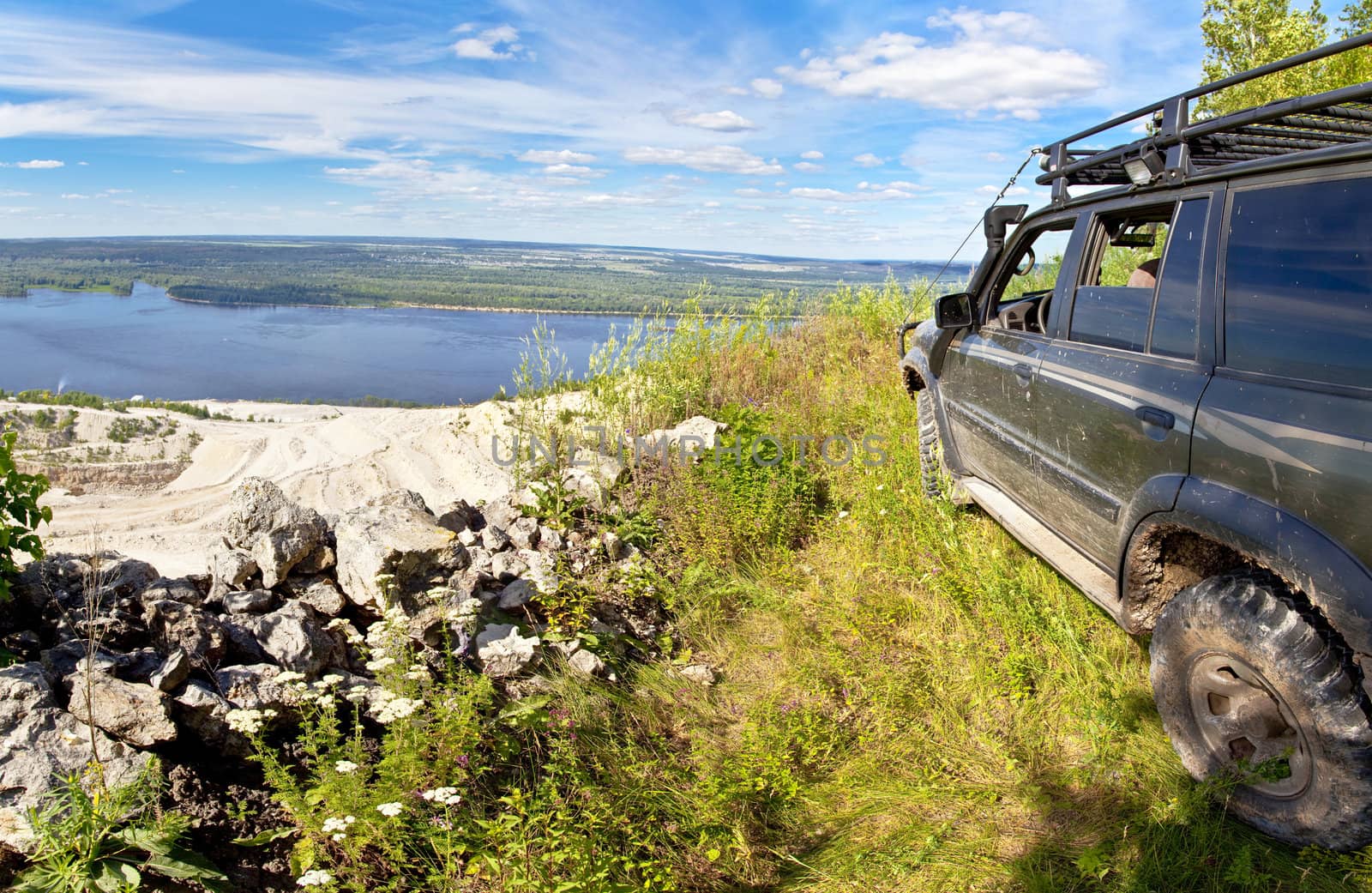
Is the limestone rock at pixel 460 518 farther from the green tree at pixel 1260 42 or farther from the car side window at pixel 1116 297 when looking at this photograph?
the green tree at pixel 1260 42

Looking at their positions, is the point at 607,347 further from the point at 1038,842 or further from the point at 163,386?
the point at 163,386

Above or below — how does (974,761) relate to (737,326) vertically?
below

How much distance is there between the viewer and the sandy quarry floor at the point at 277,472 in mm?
6332

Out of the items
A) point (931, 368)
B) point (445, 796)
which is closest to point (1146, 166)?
point (931, 368)

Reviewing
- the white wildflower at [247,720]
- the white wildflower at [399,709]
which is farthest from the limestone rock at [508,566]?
the white wildflower at [247,720]

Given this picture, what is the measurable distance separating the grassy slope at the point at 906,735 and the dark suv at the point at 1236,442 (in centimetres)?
34

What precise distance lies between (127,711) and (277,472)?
19.2ft

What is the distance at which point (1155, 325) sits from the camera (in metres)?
3.00

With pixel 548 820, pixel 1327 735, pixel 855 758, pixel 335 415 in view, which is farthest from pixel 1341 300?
pixel 335 415

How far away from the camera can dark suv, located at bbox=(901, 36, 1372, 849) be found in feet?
7.14

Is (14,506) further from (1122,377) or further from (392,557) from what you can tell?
(1122,377)

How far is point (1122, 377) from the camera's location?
10.1 feet

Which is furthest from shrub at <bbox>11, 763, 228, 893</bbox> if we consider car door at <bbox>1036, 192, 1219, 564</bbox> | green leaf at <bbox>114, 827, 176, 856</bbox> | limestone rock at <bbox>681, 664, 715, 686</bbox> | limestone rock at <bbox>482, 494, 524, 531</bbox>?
car door at <bbox>1036, 192, 1219, 564</bbox>

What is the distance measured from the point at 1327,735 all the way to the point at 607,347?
6311mm
